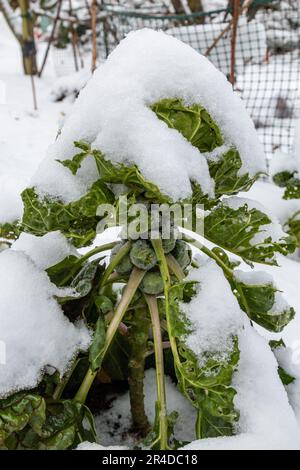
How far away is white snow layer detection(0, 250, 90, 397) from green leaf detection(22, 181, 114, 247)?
0.07 metres

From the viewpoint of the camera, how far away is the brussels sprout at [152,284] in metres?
0.82

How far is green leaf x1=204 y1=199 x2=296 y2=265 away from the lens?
0.81 meters

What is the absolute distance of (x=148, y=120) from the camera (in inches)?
28.4

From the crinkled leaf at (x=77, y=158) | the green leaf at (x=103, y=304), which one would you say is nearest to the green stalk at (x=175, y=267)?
the green leaf at (x=103, y=304)

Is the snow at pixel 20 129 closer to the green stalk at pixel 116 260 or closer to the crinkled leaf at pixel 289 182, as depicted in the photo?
the green stalk at pixel 116 260

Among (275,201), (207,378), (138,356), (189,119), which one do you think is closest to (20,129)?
(275,201)

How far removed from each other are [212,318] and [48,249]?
34 centimetres

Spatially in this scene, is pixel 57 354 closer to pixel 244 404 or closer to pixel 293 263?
pixel 244 404

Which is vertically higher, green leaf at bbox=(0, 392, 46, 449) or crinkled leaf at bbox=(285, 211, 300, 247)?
green leaf at bbox=(0, 392, 46, 449)

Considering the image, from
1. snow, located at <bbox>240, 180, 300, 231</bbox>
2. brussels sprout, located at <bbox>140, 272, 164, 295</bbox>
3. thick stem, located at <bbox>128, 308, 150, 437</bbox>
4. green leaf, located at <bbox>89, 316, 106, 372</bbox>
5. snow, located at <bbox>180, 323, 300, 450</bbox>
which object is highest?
brussels sprout, located at <bbox>140, 272, 164, 295</bbox>

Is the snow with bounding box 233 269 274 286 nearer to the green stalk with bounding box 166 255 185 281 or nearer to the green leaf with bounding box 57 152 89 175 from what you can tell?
the green stalk with bounding box 166 255 185 281

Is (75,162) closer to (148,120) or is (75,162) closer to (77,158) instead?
(77,158)

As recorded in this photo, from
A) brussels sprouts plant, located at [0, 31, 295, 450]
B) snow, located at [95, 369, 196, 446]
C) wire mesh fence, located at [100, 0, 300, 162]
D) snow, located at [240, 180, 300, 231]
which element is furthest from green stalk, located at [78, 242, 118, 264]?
wire mesh fence, located at [100, 0, 300, 162]

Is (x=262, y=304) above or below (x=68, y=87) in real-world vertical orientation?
above
